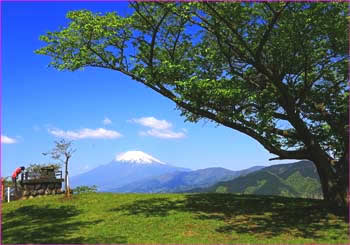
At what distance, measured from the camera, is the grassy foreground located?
17938 mm

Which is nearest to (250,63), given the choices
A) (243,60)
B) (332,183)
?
(243,60)

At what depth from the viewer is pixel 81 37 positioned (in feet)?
78.4

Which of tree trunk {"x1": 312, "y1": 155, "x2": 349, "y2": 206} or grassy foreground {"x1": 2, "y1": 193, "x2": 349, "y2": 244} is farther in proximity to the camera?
tree trunk {"x1": 312, "y1": 155, "x2": 349, "y2": 206}

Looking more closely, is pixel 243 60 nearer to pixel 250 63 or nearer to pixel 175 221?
pixel 250 63

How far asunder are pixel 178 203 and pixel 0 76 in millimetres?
15395

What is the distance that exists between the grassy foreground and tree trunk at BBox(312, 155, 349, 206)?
0.73 meters

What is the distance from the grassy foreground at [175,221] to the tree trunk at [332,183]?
73cm

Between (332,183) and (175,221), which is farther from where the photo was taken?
(332,183)

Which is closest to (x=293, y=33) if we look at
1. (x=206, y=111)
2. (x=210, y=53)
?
(x=210, y=53)

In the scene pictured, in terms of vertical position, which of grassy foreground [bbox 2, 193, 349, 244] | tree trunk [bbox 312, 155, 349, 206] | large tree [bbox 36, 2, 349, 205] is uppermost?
large tree [bbox 36, 2, 349, 205]

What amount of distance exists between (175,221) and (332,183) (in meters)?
9.59

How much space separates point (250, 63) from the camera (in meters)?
21.6

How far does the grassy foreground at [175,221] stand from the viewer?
17938 millimetres

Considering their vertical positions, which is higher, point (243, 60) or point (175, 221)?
point (243, 60)
